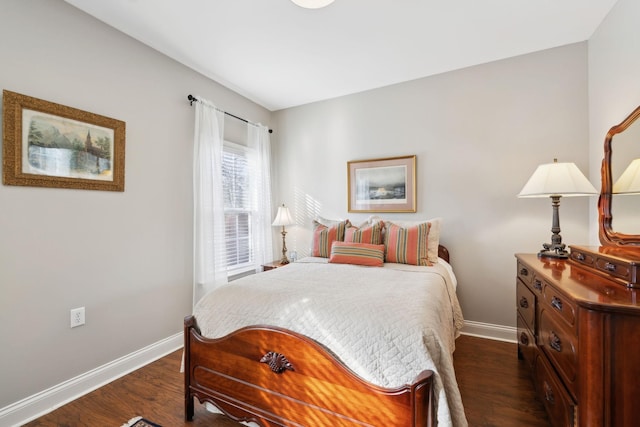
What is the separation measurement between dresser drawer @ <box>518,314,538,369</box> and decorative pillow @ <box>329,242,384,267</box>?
3.55 feet

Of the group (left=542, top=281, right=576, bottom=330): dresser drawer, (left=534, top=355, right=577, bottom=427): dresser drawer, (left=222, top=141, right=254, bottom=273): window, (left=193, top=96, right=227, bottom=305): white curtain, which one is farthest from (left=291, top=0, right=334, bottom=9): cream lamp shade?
(left=534, top=355, right=577, bottom=427): dresser drawer

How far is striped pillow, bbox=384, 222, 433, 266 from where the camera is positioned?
7.82ft

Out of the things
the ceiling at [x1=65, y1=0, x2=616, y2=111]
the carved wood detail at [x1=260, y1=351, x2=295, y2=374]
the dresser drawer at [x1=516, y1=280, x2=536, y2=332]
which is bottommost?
the carved wood detail at [x1=260, y1=351, x2=295, y2=374]

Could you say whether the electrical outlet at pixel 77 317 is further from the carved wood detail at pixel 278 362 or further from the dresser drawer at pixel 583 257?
the dresser drawer at pixel 583 257

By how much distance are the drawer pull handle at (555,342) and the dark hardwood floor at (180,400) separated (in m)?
0.57

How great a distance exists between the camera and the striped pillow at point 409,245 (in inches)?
93.9

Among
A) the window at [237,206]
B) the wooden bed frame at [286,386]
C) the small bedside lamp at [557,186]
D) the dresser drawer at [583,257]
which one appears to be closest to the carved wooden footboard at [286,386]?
the wooden bed frame at [286,386]

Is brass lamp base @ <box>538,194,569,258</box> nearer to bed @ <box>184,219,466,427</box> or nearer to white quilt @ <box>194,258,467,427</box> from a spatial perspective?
white quilt @ <box>194,258,467,427</box>

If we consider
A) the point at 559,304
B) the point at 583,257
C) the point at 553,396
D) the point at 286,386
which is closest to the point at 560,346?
the point at 559,304

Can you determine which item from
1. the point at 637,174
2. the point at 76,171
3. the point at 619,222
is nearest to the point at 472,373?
the point at 619,222

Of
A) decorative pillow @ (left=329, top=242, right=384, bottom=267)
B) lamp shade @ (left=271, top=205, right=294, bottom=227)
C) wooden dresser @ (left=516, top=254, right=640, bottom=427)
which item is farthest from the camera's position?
lamp shade @ (left=271, top=205, right=294, bottom=227)

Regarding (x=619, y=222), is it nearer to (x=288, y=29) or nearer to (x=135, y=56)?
(x=288, y=29)

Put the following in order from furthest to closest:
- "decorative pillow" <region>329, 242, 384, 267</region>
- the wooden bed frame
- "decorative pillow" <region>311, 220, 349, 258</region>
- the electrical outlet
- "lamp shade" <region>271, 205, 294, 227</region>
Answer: "lamp shade" <region>271, 205, 294, 227</region>, "decorative pillow" <region>311, 220, 349, 258</region>, "decorative pillow" <region>329, 242, 384, 267</region>, the electrical outlet, the wooden bed frame

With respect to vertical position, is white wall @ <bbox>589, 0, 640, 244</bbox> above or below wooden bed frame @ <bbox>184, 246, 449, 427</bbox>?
above
